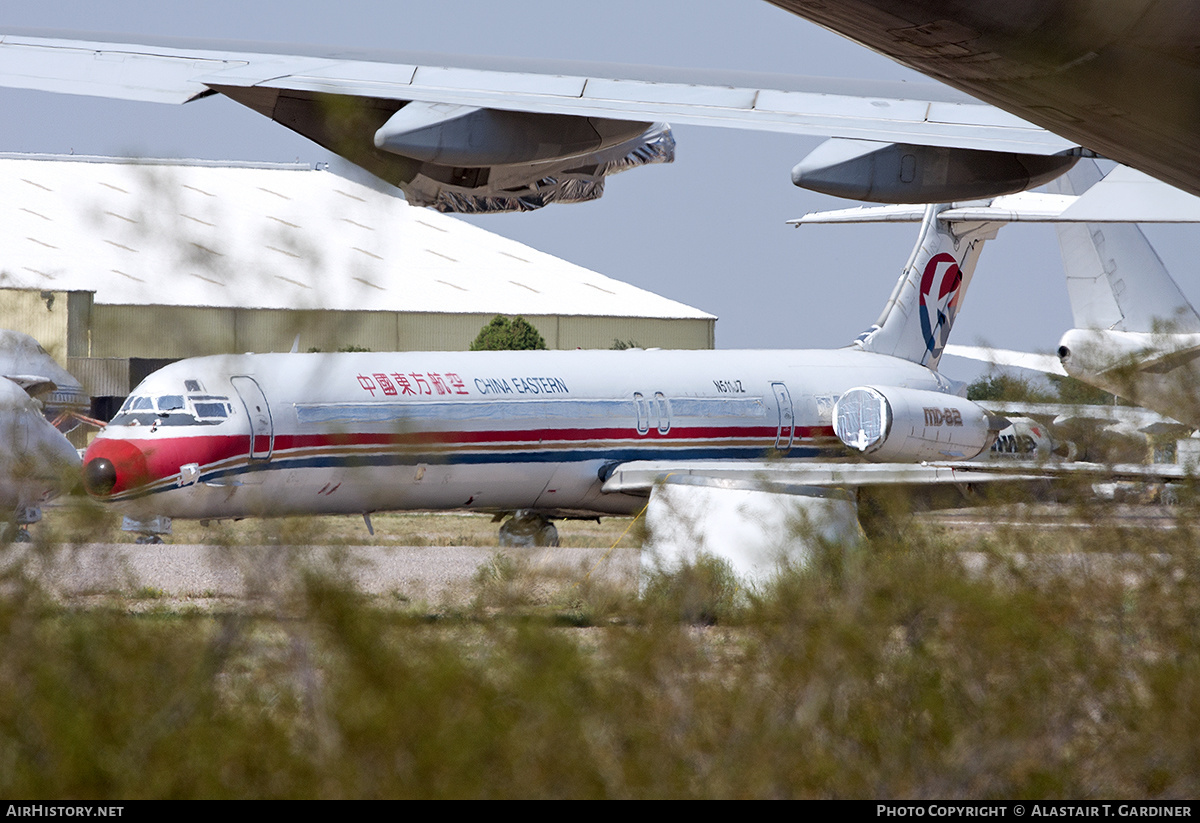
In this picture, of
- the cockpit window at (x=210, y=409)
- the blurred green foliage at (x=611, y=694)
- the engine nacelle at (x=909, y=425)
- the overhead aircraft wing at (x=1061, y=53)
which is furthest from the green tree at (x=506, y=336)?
the blurred green foliage at (x=611, y=694)

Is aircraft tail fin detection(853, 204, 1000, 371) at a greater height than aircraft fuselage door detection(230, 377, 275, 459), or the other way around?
aircraft tail fin detection(853, 204, 1000, 371)

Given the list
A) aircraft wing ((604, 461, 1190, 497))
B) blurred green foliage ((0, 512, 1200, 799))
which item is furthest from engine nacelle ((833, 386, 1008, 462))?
blurred green foliage ((0, 512, 1200, 799))

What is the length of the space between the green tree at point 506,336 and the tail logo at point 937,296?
80.1ft

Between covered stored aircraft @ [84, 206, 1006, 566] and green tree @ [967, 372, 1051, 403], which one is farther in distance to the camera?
covered stored aircraft @ [84, 206, 1006, 566]

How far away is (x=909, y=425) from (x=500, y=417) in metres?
5.93

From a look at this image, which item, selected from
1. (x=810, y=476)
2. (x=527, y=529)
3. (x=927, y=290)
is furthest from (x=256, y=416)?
(x=927, y=290)

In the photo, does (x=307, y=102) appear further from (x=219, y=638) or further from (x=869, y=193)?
(x=219, y=638)

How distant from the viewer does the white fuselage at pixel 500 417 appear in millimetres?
14734

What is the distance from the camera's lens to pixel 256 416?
15.3 meters

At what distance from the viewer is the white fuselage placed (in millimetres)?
14734

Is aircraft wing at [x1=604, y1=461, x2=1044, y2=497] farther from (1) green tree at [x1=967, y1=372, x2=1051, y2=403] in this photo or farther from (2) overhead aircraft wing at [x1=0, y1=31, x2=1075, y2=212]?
(2) overhead aircraft wing at [x1=0, y1=31, x2=1075, y2=212]

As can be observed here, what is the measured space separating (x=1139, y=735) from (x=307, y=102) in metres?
4.61

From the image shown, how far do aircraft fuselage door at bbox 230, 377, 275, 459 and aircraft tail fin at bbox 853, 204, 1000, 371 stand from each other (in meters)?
11.7

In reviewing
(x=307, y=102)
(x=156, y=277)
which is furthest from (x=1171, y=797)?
(x=307, y=102)
